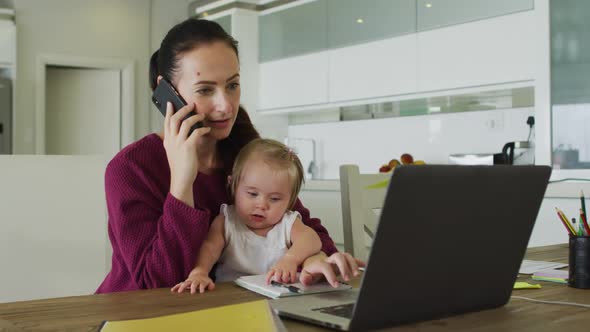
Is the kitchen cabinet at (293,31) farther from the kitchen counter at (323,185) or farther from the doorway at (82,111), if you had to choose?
the doorway at (82,111)

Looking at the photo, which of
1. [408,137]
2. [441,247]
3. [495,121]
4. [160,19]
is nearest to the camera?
[441,247]

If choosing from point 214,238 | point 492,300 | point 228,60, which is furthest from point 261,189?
point 492,300

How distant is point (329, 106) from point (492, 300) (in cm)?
373

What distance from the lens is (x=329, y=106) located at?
4527mm

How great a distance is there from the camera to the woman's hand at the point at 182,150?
3.87 feet

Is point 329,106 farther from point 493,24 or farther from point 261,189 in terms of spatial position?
point 261,189

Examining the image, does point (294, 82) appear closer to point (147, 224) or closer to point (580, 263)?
point (147, 224)

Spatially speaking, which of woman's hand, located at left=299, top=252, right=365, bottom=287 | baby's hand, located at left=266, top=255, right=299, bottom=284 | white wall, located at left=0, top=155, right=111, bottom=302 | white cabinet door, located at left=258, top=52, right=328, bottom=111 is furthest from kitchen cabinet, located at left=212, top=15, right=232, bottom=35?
woman's hand, located at left=299, top=252, right=365, bottom=287

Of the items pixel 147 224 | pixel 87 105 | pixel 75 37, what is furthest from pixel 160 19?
pixel 147 224

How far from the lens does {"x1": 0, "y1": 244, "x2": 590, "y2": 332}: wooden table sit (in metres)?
0.75

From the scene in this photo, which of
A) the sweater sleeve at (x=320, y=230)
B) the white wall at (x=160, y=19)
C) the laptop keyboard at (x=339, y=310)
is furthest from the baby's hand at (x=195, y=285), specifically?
the white wall at (x=160, y=19)

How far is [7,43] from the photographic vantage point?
5.21 meters

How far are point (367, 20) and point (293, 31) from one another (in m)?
0.78

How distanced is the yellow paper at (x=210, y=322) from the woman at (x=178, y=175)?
8.6 inches
